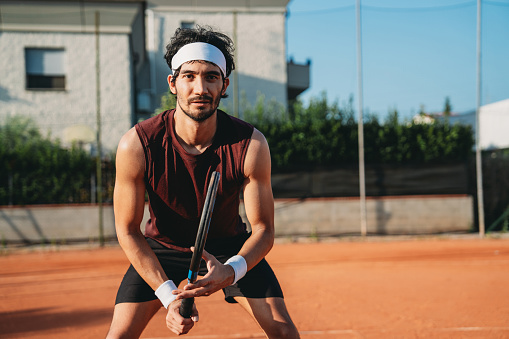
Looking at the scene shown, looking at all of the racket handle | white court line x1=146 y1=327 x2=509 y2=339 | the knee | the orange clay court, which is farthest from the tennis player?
the orange clay court

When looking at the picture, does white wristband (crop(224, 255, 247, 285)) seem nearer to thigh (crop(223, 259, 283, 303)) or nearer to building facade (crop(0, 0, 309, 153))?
thigh (crop(223, 259, 283, 303))

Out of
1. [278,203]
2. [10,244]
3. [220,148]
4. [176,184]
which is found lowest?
[10,244]

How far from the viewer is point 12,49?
50.4 feet

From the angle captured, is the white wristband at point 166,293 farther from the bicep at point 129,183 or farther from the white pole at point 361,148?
the white pole at point 361,148

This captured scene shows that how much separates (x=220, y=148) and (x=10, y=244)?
414 inches

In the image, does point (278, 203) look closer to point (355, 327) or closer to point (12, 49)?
point (355, 327)

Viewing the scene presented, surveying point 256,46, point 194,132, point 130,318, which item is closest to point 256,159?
point 194,132

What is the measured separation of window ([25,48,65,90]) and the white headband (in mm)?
13970

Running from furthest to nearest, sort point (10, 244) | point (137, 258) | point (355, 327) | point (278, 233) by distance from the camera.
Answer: point (278, 233) → point (10, 244) → point (355, 327) → point (137, 258)

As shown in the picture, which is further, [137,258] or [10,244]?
[10,244]

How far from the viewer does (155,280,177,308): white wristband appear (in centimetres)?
288

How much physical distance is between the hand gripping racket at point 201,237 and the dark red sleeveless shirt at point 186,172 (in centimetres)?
50

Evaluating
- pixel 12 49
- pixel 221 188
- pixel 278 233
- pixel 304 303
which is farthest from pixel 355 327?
pixel 12 49

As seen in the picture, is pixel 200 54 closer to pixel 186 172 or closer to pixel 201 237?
pixel 186 172
